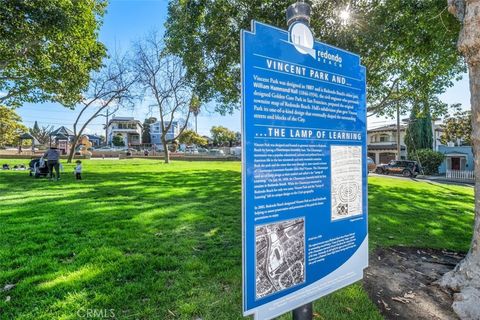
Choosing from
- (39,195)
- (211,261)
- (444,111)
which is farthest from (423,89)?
(39,195)

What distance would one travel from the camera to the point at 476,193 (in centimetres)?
352

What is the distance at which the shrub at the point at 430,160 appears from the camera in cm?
3288

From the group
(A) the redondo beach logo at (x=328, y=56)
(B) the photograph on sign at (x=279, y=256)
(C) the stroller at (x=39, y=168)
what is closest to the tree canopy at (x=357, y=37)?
(A) the redondo beach logo at (x=328, y=56)

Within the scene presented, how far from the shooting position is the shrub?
108 feet

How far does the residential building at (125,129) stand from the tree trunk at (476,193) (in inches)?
2678

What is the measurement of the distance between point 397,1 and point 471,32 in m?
7.36

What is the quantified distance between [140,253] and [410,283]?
3.65 m

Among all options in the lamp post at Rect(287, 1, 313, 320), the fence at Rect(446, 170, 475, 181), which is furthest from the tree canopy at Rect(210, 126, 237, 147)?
the lamp post at Rect(287, 1, 313, 320)

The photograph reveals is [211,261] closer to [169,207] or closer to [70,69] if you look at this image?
[169,207]

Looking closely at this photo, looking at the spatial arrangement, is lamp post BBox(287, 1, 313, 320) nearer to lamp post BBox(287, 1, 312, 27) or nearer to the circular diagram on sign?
lamp post BBox(287, 1, 312, 27)

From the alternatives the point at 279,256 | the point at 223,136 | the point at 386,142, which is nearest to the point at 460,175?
the point at 386,142

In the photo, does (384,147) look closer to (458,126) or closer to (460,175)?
(458,126)

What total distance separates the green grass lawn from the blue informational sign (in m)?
1.17

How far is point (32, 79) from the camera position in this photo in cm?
1341
